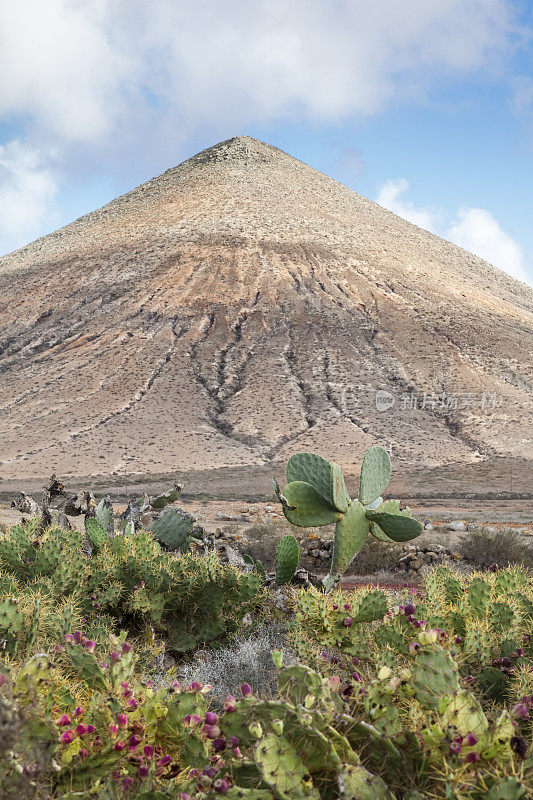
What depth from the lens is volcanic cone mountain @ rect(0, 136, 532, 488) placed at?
135ft

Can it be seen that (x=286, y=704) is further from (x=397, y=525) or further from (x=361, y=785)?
(x=397, y=525)

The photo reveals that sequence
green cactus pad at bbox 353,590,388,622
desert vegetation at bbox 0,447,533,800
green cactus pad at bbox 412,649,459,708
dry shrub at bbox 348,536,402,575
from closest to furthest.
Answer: desert vegetation at bbox 0,447,533,800 → green cactus pad at bbox 412,649,459,708 → green cactus pad at bbox 353,590,388,622 → dry shrub at bbox 348,536,402,575

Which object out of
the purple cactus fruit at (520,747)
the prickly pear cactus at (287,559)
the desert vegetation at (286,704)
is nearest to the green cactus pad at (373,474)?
the prickly pear cactus at (287,559)

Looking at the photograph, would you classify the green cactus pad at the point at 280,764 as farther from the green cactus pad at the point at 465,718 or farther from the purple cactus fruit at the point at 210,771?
the green cactus pad at the point at 465,718

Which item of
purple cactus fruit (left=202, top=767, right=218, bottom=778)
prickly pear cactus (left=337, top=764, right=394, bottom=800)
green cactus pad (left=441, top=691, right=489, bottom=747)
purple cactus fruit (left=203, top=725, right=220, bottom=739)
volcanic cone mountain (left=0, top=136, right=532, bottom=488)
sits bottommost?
purple cactus fruit (left=202, top=767, right=218, bottom=778)

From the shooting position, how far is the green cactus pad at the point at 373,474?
7262 mm

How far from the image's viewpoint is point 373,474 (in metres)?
7.46

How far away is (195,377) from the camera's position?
4866 centimetres

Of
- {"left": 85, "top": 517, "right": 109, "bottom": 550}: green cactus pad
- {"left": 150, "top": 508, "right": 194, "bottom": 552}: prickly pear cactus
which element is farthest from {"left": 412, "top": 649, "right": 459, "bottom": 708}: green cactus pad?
{"left": 150, "top": 508, "right": 194, "bottom": 552}: prickly pear cactus

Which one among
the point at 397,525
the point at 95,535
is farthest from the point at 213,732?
the point at 95,535

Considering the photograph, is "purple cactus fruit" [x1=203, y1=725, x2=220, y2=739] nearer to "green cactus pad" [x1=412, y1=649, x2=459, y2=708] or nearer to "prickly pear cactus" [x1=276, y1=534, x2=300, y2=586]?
"green cactus pad" [x1=412, y1=649, x2=459, y2=708]

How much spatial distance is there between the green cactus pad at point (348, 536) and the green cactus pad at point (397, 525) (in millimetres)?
138

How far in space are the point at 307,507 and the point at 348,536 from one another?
53 centimetres

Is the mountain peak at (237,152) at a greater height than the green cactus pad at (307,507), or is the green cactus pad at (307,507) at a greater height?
the mountain peak at (237,152)
